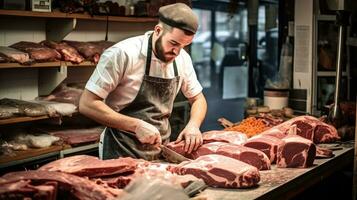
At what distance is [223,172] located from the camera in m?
2.60

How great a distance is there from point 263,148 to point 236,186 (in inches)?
26.9

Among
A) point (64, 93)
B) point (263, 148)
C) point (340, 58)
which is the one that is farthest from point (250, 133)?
point (64, 93)

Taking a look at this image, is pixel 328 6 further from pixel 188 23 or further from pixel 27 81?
pixel 27 81

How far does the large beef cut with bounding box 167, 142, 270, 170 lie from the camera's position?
2.97 m

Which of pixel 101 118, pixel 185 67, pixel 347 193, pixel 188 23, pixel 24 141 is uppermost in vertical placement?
pixel 188 23

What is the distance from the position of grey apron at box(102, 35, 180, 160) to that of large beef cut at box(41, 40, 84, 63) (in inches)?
56.4

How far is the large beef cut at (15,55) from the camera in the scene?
4137 mm

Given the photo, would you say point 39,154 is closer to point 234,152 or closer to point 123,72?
point 123,72

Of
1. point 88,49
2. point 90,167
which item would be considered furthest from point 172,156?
point 88,49

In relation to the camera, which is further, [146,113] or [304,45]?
[304,45]

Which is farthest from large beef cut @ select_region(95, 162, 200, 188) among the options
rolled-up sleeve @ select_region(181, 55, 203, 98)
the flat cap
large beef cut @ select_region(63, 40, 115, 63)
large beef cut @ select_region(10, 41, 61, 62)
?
large beef cut @ select_region(63, 40, 115, 63)

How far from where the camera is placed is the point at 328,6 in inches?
183

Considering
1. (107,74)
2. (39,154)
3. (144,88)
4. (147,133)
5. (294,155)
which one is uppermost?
(107,74)

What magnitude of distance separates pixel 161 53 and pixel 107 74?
0.40 meters
